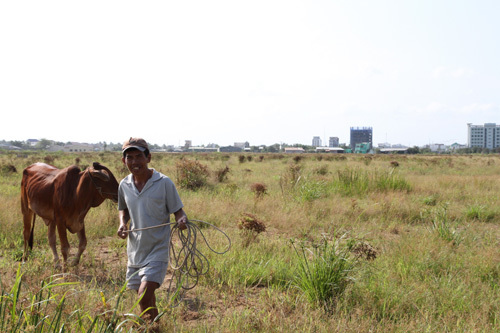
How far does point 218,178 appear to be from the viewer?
50.7 feet

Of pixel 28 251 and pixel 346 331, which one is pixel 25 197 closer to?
pixel 28 251

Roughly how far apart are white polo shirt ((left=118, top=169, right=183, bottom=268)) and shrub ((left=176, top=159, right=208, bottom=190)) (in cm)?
939

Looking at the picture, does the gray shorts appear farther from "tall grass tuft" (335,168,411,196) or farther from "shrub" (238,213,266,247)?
"tall grass tuft" (335,168,411,196)

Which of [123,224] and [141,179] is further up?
[141,179]

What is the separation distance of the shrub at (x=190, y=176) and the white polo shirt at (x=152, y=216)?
9392 mm

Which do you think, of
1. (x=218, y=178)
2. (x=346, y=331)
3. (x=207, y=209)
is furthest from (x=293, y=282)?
(x=218, y=178)

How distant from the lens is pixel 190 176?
1316 centimetres

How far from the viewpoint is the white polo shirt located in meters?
3.29

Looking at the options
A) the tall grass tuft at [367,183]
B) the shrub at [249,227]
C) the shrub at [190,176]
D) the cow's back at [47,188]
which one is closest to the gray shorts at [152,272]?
the cow's back at [47,188]

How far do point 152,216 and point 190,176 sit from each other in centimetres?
991

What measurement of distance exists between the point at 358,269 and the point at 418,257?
1.29 m

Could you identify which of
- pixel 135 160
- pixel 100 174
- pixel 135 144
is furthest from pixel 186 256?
pixel 100 174

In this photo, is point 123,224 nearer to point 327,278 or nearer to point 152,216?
point 152,216

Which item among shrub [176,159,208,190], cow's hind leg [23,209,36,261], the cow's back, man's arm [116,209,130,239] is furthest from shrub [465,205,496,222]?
cow's hind leg [23,209,36,261]
